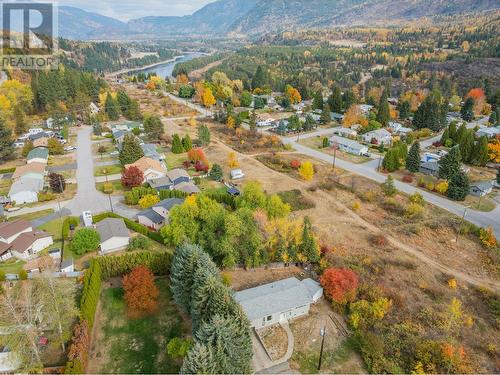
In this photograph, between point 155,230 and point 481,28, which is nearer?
point 155,230

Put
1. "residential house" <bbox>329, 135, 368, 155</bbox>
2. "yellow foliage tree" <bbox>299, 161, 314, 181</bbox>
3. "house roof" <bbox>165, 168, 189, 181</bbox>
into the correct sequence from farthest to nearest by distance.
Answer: "residential house" <bbox>329, 135, 368, 155</bbox> < "yellow foliage tree" <bbox>299, 161, 314, 181</bbox> < "house roof" <bbox>165, 168, 189, 181</bbox>

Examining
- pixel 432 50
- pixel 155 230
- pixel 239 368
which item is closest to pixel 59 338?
pixel 239 368

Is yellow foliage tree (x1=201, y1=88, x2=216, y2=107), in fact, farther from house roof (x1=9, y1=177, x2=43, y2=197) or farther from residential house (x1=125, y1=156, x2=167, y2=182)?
house roof (x1=9, y1=177, x2=43, y2=197)

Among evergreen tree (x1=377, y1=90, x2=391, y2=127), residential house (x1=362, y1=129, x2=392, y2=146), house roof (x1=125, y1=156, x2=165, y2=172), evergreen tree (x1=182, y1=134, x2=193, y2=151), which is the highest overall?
evergreen tree (x1=377, y1=90, x2=391, y2=127)

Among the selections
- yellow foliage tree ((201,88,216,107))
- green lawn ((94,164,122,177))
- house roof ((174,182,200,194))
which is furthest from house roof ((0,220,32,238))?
yellow foliage tree ((201,88,216,107))

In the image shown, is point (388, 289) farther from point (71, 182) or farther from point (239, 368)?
point (71, 182)

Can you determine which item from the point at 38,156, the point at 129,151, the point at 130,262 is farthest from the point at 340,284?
the point at 38,156

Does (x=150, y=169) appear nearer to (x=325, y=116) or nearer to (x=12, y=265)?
(x=12, y=265)
